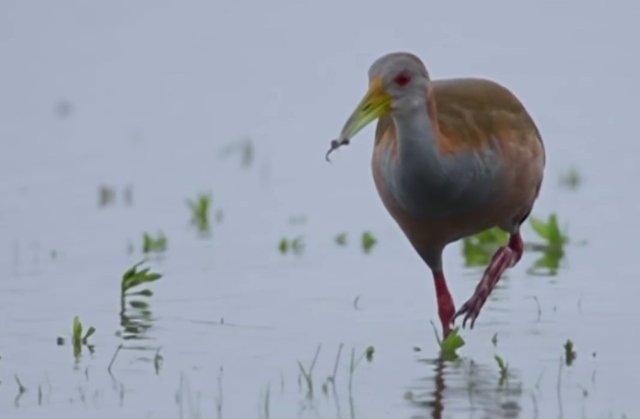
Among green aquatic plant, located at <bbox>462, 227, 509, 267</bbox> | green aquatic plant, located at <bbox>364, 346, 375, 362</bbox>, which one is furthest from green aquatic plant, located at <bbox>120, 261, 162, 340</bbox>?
green aquatic plant, located at <bbox>462, 227, 509, 267</bbox>

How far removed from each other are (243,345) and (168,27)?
16065mm

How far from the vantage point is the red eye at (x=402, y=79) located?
11195 mm

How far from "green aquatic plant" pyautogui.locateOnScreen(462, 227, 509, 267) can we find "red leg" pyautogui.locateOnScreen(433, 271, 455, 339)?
1995 mm

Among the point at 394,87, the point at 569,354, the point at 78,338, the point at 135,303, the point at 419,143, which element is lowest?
the point at 569,354

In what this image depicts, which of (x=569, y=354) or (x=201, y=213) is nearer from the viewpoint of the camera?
(x=569, y=354)

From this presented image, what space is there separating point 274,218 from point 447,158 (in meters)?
5.25

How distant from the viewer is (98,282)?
13977 mm

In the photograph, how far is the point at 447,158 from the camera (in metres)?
11.4

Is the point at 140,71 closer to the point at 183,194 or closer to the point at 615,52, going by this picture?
the point at 615,52

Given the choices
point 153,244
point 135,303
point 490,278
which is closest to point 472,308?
point 490,278

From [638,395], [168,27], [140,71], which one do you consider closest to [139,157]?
[140,71]

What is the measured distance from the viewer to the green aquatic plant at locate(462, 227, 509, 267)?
14577 mm

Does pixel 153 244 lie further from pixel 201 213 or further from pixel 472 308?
pixel 472 308

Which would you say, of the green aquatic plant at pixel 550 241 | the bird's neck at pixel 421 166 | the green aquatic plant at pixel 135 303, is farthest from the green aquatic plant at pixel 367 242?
the bird's neck at pixel 421 166
